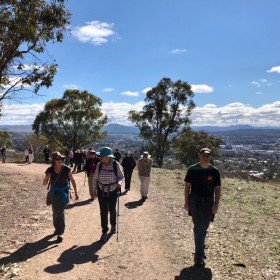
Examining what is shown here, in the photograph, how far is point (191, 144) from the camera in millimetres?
52250

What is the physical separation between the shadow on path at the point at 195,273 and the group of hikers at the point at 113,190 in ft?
0.45

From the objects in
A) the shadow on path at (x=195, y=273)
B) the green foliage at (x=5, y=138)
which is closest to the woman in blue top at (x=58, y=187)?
the shadow on path at (x=195, y=273)

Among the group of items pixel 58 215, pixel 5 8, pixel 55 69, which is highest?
pixel 5 8

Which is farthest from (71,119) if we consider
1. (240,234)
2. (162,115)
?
(240,234)

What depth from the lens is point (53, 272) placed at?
279 inches

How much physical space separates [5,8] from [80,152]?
13903mm

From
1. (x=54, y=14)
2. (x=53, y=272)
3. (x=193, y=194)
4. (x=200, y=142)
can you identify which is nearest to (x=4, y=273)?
(x=53, y=272)

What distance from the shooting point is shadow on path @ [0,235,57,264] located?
7.86 m

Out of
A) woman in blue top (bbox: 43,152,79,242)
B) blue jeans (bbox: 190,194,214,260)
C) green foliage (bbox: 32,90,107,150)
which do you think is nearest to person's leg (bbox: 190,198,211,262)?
blue jeans (bbox: 190,194,214,260)

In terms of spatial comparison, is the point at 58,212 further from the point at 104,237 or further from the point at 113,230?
the point at 113,230

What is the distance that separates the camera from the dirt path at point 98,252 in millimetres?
7148

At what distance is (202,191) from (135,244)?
2.57m

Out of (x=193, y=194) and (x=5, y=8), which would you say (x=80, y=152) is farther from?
(x=193, y=194)

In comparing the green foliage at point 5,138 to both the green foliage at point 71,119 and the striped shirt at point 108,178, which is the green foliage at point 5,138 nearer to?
the green foliage at point 71,119
